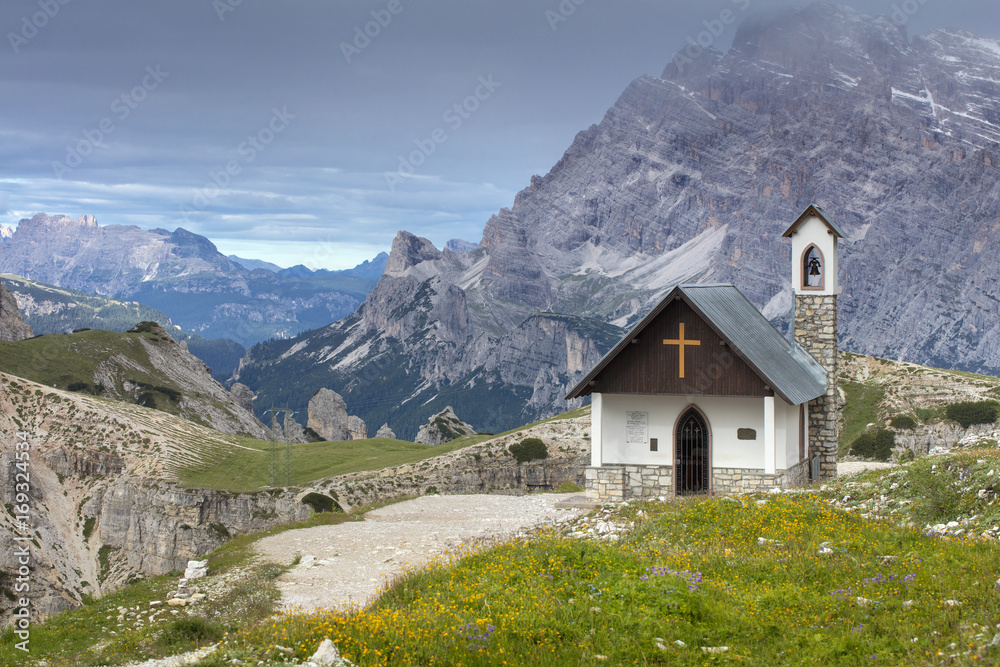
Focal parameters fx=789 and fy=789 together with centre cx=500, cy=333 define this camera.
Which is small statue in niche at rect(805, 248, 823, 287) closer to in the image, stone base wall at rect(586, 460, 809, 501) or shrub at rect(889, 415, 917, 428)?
stone base wall at rect(586, 460, 809, 501)

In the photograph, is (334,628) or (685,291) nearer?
(334,628)

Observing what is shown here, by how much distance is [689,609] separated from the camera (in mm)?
13688

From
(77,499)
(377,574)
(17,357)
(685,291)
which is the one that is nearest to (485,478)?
(77,499)

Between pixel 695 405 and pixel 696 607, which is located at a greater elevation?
pixel 695 405

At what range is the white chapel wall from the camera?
99.5ft

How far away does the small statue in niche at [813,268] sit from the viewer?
1403 inches

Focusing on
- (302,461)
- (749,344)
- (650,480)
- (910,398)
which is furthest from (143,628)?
(910,398)

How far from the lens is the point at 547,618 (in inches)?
537

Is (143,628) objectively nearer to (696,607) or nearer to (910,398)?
(696,607)

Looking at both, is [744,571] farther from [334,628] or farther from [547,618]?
[334,628]

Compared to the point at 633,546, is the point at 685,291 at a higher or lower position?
higher

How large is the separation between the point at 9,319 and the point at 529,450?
143 metres

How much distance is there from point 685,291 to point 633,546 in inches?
540

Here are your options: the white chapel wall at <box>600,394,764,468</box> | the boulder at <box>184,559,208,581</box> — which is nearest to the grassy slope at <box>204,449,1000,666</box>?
the boulder at <box>184,559,208,581</box>
